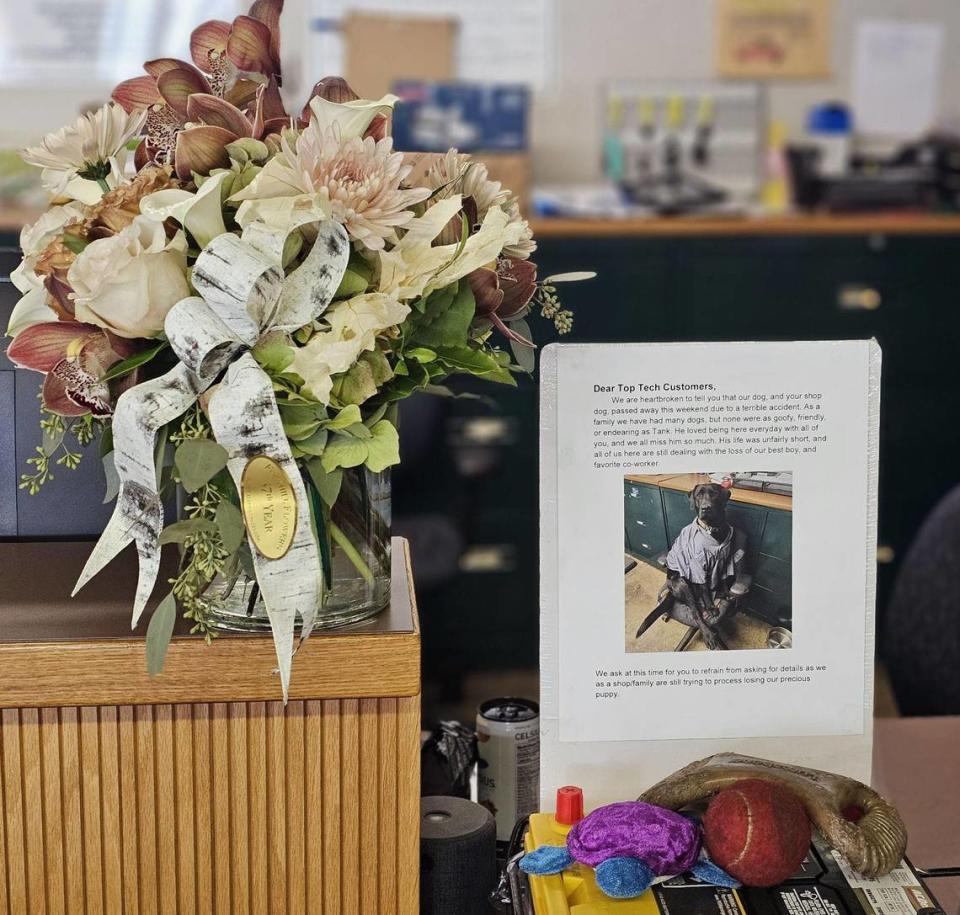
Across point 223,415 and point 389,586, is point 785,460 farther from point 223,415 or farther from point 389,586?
point 223,415

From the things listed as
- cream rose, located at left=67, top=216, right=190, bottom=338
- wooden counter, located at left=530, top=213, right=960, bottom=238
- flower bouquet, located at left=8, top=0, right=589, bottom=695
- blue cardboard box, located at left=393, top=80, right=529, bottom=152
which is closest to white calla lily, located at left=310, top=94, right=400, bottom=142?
flower bouquet, located at left=8, top=0, right=589, bottom=695

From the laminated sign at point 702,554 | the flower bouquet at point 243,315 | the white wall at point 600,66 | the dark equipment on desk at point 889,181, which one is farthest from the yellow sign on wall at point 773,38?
the flower bouquet at point 243,315

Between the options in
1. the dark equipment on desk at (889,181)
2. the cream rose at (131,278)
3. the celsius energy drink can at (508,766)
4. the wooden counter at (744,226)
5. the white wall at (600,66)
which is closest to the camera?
the cream rose at (131,278)

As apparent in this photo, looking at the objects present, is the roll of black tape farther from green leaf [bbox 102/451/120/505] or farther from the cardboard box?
the cardboard box

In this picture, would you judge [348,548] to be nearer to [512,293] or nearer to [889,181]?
[512,293]

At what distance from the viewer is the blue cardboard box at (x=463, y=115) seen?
3.27 m

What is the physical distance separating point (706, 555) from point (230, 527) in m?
0.34

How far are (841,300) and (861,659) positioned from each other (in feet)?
8.17

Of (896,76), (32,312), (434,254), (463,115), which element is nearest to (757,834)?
(434,254)

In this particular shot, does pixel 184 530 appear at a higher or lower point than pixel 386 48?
lower

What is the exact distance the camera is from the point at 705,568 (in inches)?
34.1

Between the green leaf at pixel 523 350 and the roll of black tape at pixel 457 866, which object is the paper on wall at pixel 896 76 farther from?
the roll of black tape at pixel 457 866

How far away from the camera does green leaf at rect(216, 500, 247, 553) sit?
2.32 ft

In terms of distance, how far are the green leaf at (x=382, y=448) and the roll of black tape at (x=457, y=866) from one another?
0.93ft
